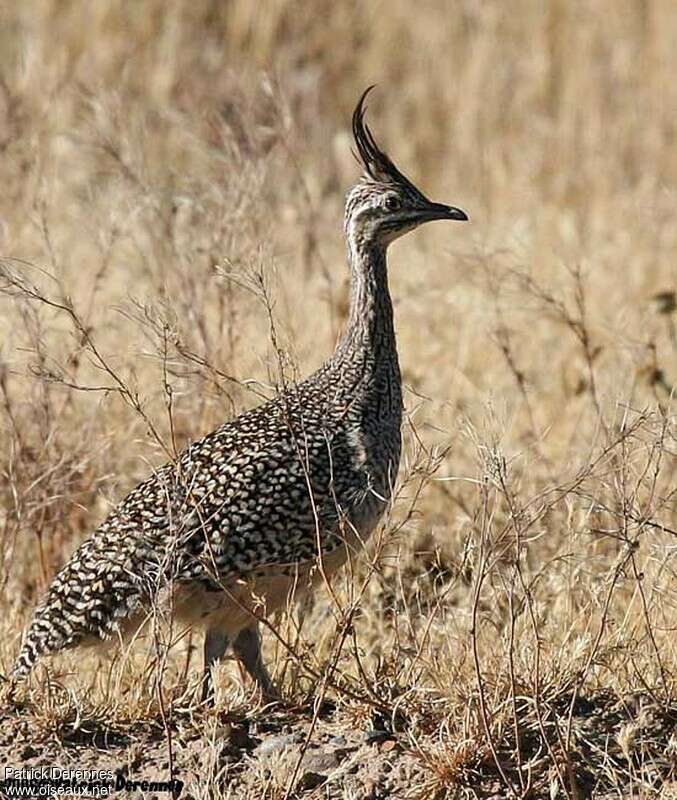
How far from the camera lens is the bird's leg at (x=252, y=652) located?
439 cm

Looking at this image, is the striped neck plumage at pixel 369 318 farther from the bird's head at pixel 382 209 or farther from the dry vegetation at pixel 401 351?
the dry vegetation at pixel 401 351

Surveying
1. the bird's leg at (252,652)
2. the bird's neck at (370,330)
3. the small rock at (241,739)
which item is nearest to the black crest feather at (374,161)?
the bird's neck at (370,330)

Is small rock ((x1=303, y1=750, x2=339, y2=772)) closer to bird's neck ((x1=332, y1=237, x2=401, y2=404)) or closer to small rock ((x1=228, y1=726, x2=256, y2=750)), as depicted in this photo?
small rock ((x1=228, y1=726, x2=256, y2=750))

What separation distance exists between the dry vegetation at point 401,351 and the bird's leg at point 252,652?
65mm

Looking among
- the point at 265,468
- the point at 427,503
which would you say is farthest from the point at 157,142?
the point at 265,468

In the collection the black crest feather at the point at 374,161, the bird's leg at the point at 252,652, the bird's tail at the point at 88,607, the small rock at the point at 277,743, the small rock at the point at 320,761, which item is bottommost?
the small rock at the point at 320,761

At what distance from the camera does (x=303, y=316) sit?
7.12 metres

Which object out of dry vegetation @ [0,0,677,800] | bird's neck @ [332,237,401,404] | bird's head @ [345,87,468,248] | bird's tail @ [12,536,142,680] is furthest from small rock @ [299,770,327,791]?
bird's head @ [345,87,468,248]

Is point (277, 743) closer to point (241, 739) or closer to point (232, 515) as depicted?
point (241, 739)

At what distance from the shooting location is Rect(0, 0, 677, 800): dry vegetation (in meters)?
3.90

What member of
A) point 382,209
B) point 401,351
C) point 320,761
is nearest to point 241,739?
point 320,761

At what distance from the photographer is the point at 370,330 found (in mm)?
4895

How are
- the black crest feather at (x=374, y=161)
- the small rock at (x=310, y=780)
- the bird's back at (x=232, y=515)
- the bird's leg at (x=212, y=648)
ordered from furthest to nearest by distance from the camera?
the black crest feather at (x=374, y=161) → the bird's leg at (x=212, y=648) → the bird's back at (x=232, y=515) → the small rock at (x=310, y=780)

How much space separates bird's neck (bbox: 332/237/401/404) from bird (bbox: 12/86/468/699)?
63mm
